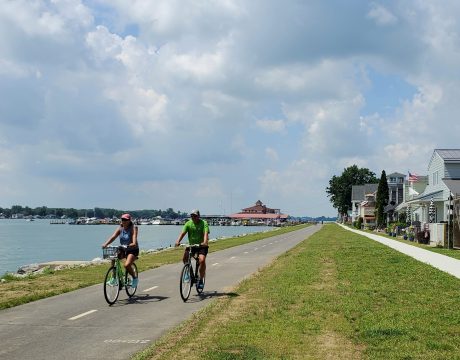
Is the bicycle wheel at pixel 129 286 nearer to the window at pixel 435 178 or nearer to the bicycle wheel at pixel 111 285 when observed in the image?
the bicycle wheel at pixel 111 285

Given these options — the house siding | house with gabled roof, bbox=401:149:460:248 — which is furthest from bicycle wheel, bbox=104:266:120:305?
the house siding

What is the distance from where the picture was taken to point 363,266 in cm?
1972

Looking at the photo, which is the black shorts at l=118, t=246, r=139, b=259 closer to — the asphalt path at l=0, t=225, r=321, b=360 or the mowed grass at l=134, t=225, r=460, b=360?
the asphalt path at l=0, t=225, r=321, b=360

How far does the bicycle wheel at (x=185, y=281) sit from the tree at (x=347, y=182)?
520 ft

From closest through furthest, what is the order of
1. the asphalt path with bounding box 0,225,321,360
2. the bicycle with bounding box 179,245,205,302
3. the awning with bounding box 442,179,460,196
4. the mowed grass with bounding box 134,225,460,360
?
the mowed grass with bounding box 134,225,460,360, the asphalt path with bounding box 0,225,321,360, the bicycle with bounding box 179,245,205,302, the awning with bounding box 442,179,460,196

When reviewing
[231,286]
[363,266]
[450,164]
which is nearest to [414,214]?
[450,164]

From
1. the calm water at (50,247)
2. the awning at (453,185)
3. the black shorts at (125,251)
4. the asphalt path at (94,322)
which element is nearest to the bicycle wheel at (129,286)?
the asphalt path at (94,322)

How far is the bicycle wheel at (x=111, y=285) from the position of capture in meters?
12.1

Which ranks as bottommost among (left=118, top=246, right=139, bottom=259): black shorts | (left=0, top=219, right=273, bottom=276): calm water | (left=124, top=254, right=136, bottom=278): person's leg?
(left=0, top=219, right=273, bottom=276): calm water

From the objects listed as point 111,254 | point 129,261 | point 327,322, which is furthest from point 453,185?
Answer: point 327,322

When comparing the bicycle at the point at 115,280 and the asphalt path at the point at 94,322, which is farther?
the bicycle at the point at 115,280

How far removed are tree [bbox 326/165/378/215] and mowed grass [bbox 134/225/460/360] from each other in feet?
508

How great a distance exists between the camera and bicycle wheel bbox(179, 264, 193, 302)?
12.5 meters

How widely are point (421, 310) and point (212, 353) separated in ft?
16.1
